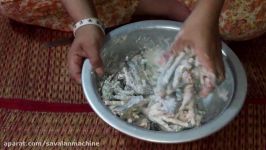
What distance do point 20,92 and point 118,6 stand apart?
0.35m

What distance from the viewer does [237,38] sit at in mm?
1161

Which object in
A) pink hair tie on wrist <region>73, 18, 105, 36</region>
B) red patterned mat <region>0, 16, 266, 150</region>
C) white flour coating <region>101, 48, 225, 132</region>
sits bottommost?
red patterned mat <region>0, 16, 266, 150</region>

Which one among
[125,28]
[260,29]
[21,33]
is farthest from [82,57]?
[260,29]

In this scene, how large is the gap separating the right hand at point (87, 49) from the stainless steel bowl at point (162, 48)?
0.02 meters

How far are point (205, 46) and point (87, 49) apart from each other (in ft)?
0.84

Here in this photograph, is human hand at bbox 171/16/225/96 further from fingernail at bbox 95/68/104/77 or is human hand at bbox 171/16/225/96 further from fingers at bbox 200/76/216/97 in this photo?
fingernail at bbox 95/68/104/77

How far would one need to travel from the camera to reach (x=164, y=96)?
892 millimetres

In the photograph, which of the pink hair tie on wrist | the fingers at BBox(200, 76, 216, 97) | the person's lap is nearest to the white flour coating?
the fingers at BBox(200, 76, 216, 97)

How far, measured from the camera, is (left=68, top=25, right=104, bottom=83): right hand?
0.90 metres

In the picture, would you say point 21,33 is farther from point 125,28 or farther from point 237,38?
point 237,38

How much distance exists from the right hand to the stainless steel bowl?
0.02 metres

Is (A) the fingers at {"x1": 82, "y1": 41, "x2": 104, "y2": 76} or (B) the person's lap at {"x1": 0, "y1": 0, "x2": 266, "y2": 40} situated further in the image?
(B) the person's lap at {"x1": 0, "y1": 0, "x2": 266, "y2": 40}

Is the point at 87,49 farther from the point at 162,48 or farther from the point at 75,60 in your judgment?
the point at 162,48

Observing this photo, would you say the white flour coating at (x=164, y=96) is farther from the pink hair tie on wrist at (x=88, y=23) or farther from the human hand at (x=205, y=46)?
the pink hair tie on wrist at (x=88, y=23)
